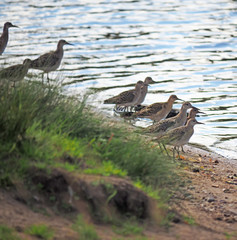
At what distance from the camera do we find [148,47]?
2364 centimetres

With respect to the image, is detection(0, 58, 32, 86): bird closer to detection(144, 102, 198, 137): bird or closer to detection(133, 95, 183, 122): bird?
detection(144, 102, 198, 137): bird

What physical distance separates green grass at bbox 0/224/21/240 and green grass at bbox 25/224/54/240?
19cm

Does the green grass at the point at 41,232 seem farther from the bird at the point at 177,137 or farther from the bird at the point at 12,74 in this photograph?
the bird at the point at 177,137

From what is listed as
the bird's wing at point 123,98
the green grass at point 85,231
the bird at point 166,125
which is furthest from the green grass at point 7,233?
the bird's wing at point 123,98

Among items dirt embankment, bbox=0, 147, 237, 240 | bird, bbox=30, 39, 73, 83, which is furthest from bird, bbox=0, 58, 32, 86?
bird, bbox=30, 39, 73, 83

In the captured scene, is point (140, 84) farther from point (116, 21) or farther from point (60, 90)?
point (116, 21)

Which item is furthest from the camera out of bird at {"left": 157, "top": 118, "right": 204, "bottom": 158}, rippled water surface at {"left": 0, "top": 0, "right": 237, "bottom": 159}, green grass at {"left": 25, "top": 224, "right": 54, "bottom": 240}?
rippled water surface at {"left": 0, "top": 0, "right": 237, "bottom": 159}

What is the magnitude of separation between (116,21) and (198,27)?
167 inches

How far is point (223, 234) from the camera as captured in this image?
7340 millimetres

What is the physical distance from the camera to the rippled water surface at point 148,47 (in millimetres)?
16359

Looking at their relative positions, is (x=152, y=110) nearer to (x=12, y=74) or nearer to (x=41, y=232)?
(x=12, y=74)

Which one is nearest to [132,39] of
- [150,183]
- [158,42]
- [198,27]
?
[158,42]

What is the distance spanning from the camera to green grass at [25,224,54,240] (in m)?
6.01

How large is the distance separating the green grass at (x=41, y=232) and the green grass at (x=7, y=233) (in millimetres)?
191
